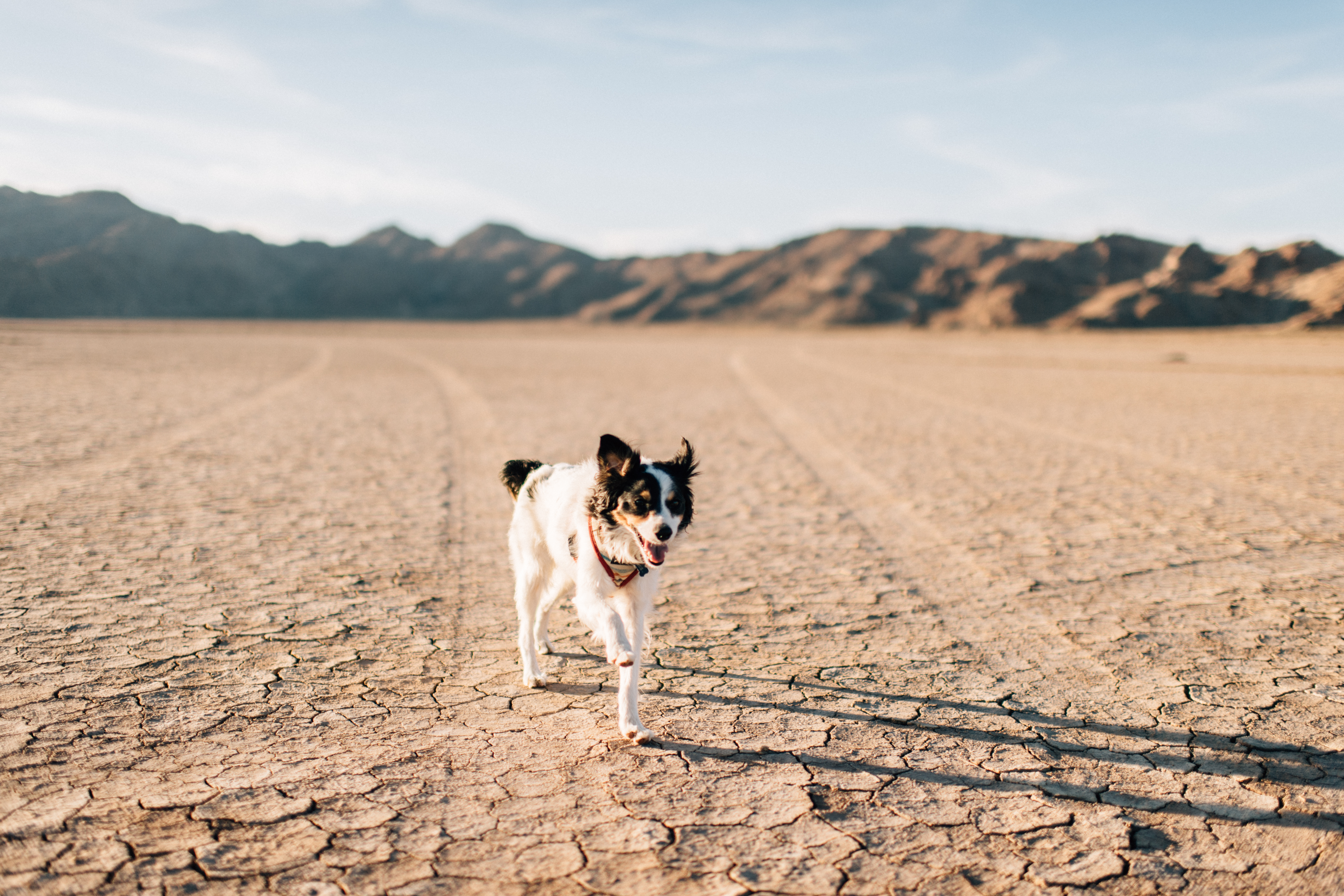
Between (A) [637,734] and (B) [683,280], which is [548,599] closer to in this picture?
(A) [637,734]

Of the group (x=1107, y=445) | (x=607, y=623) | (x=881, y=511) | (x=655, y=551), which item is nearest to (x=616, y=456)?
(x=655, y=551)

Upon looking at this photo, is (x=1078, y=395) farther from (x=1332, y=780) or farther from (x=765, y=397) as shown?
(x=1332, y=780)

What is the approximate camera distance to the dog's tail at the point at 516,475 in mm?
4695

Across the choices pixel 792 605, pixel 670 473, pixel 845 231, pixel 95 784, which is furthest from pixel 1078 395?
pixel 845 231

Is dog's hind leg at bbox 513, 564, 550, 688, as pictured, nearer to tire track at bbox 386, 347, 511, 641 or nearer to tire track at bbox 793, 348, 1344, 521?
tire track at bbox 386, 347, 511, 641

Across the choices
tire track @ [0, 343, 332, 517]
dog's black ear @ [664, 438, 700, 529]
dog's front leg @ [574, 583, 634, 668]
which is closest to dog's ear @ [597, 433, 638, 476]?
dog's black ear @ [664, 438, 700, 529]

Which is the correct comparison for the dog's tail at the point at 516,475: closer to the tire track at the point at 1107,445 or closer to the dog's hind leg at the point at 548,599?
the dog's hind leg at the point at 548,599

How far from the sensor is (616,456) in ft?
12.7

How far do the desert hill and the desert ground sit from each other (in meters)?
53.7

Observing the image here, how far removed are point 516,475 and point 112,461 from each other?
7.84m

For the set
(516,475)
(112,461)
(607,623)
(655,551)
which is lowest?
(607,623)

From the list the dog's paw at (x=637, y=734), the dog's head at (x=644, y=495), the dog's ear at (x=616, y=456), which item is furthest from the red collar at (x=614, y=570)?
the dog's paw at (x=637, y=734)

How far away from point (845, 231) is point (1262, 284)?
4326 centimetres

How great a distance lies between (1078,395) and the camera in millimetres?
20469
